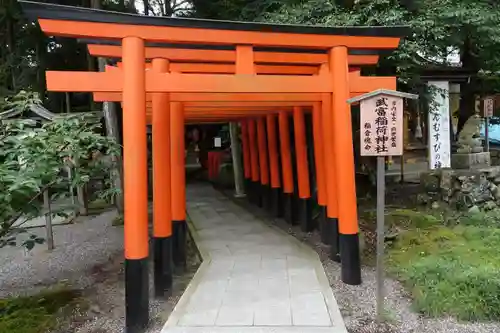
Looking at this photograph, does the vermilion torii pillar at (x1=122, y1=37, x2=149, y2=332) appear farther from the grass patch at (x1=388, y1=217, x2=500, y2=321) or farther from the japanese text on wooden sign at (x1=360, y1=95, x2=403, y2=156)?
the grass patch at (x1=388, y1=217, x2=500, y2=321)

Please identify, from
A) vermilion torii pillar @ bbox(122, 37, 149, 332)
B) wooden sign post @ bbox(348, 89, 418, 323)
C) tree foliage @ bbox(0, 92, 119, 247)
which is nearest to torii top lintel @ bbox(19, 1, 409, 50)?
vermilion torii pillar @ bbox(122, 37, 149, 332)

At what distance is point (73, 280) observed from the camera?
20.7 ft

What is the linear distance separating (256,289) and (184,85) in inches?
99.0

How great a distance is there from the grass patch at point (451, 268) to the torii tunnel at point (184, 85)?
83 cm

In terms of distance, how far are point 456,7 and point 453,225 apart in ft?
13.1

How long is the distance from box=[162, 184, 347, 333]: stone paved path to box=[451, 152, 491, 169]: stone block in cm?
505

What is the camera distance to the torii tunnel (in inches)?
161

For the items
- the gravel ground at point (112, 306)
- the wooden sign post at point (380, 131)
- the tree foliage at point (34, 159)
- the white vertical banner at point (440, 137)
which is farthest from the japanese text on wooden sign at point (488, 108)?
the tree foliage at point (34, 159)

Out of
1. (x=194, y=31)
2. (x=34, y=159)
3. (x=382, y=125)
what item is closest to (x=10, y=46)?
(x=34, y=159)

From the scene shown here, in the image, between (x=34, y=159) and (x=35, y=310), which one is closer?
(x=34, y=159)

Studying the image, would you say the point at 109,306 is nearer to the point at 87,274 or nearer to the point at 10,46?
the point at 87,274

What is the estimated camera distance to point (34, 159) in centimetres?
407

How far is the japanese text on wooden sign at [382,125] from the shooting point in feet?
13.5

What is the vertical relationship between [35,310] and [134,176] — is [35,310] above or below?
below
